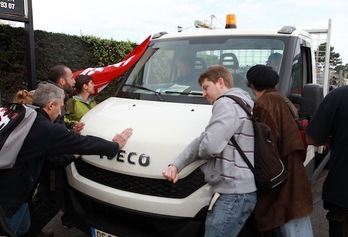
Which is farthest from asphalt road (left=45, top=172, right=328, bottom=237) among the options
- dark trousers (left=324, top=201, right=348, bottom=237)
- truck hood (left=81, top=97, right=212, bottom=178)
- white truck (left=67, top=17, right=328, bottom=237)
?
truck hood (left=81, top=97, right=212, bottom=178)

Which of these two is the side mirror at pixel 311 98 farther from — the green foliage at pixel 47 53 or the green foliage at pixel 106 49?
the green foliage at pixel 106 49

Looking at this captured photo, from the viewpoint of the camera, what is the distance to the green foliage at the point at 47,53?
7152mm

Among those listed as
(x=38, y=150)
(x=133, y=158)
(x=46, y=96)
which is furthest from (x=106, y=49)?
(x=133, y=158)

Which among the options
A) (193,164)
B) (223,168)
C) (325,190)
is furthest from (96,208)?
(325,190)

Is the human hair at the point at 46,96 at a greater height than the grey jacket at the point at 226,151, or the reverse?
the human hair at the point at 46,96

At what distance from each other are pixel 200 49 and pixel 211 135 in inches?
71.1

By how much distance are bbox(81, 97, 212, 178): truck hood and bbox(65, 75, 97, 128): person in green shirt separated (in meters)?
0.71

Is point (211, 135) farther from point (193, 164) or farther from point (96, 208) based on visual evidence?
point (96, 208)

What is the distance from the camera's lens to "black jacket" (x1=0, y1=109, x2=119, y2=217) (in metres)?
2.57

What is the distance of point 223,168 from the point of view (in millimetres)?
2205

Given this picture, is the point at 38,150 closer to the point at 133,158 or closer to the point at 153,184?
the point at 133,158

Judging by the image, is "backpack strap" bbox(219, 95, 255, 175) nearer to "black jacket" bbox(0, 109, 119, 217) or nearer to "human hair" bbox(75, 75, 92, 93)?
"black jacket" bbox(0, 109, 119, 217)

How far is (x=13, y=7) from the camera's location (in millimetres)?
5168

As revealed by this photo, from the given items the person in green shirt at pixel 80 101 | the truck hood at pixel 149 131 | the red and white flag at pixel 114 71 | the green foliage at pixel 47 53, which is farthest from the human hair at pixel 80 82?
the green foliage at pixel 47 53
